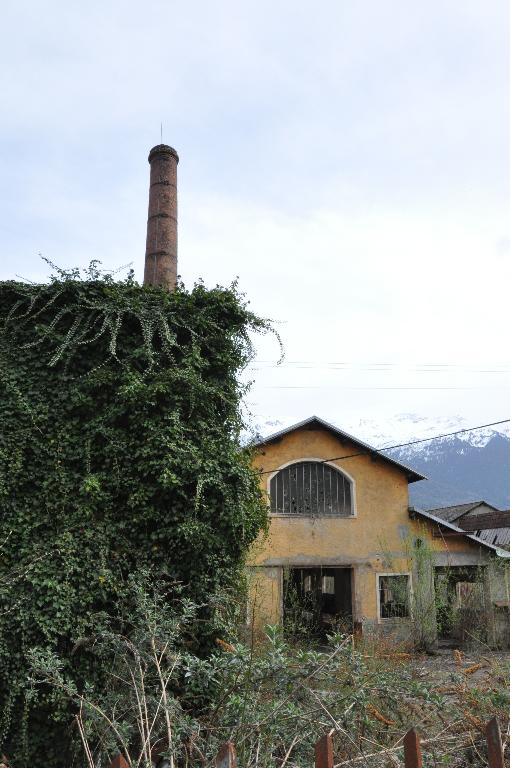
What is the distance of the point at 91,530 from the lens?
21.6 feet

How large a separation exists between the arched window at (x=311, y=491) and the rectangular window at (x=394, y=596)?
7.16ft

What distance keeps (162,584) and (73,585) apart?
35.1 inches

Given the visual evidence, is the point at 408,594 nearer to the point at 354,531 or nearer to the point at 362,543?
the point at 362,543

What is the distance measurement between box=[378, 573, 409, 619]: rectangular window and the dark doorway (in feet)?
3.01

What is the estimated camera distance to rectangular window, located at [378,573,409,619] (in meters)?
17.5

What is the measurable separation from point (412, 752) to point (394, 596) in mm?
16200

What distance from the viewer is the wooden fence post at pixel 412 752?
8.70 feet

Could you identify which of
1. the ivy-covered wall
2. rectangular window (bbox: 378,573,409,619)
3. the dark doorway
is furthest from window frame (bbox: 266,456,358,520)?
the ivy-covered wall

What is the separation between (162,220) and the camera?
12.8m

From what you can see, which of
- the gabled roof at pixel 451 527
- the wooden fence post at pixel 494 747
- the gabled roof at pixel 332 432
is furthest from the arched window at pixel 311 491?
the wooden fence post at pixel 494 747

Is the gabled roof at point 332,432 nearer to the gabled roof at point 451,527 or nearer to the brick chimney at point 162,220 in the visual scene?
the gabled roof at point 451,527

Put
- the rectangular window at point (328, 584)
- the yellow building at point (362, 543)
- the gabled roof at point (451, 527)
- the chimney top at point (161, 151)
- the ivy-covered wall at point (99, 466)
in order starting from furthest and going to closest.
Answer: the rectangular window at point (328, 584) < the gabled roof at point (451, 527) < the yellow building at point (362, 543) < the chimney top at point (161, 151) < the ivy-covered wall at point (99, 466)

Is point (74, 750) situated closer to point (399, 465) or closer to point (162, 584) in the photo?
point (162, 584)

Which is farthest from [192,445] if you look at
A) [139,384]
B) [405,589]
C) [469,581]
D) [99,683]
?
[469,581]
